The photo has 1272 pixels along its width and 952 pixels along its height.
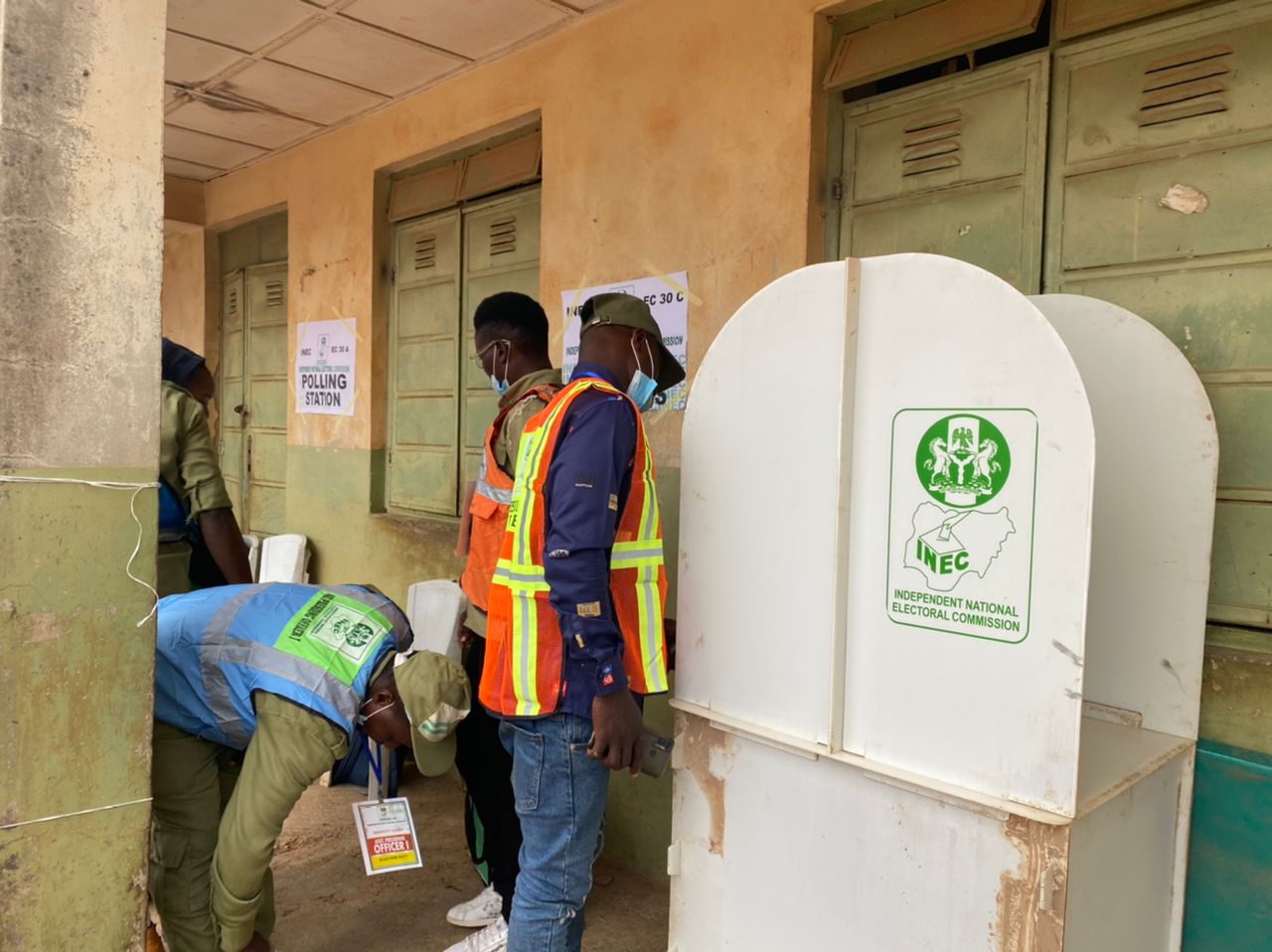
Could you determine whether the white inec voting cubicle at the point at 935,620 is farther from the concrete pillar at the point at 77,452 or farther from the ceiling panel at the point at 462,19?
the ceiling panel at the point at 462,19

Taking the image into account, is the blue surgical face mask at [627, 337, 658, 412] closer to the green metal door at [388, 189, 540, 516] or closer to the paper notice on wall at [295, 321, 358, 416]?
the green metal door at [388, 189, 540, 516]

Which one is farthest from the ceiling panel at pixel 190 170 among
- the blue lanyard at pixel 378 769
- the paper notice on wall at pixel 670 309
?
the blue lanyard at pixel 378 769

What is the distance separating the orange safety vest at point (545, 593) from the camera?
2.09m

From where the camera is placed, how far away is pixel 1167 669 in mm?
2041

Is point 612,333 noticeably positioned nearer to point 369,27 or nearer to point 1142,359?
point 1142,359

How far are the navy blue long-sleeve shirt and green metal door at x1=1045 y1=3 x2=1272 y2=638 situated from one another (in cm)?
140

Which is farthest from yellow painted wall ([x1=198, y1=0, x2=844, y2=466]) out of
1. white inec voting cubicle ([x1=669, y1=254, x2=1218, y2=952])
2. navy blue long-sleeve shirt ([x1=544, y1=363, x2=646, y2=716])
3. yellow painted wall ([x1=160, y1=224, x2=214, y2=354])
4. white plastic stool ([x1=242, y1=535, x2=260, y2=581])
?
yellow painted wall ([x1=160, y1=224, x2=214, y2=354])

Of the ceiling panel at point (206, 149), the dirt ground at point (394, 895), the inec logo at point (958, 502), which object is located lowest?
the dirt ground at point (394, 895)

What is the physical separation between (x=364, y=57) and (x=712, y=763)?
140 inches

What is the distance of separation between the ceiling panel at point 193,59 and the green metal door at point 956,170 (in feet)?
9.71

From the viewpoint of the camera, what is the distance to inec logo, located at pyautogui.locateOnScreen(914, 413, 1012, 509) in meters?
1.68

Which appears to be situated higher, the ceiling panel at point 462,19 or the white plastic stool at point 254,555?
the ceiling panel at point 462,19

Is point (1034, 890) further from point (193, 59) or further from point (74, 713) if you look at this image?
point (193, 59)

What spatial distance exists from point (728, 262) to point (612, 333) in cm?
102
